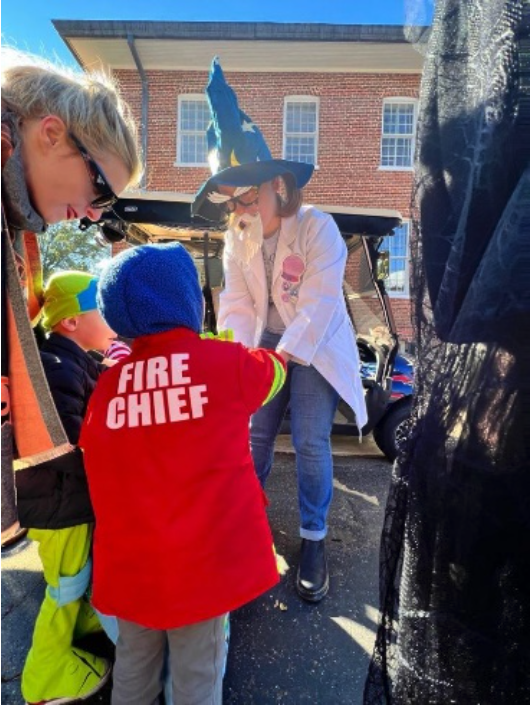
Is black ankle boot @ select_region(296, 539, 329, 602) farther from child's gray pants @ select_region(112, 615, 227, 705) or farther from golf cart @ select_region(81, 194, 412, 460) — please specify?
golf cart @ select_region(81, 194, 412, 460)

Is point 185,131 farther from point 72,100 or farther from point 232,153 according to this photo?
point 72,100

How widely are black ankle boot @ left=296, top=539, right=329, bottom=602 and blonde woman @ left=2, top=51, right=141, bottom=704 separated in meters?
0.83

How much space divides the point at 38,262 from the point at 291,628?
1.60 m

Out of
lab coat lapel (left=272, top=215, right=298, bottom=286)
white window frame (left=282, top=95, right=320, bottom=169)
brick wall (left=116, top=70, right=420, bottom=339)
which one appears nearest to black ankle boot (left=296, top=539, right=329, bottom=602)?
lab coat lapel (left=272, top=215, right=298, bottom=286)

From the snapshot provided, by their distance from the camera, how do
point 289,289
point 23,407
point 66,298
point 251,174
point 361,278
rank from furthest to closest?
1. point 361,278
2. point 289,289
3. point 251,174
4. point 66,298
5. point 23,407

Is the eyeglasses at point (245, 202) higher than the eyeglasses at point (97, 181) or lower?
higher

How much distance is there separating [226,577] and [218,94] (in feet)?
5.66

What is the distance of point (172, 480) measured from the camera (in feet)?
3.87

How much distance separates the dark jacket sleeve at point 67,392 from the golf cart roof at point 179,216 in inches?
84.3

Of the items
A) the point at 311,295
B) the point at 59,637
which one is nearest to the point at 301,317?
the point at 311,295

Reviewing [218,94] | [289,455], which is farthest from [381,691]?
[289,455]

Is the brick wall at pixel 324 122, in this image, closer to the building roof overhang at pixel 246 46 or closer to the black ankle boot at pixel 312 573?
the building roof overhang at pixel 246 46

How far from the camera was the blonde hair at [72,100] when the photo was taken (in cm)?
108

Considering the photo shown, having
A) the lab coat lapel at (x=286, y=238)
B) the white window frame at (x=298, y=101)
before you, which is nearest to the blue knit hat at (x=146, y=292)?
the lab coat lapel at (x=286, y=238)
